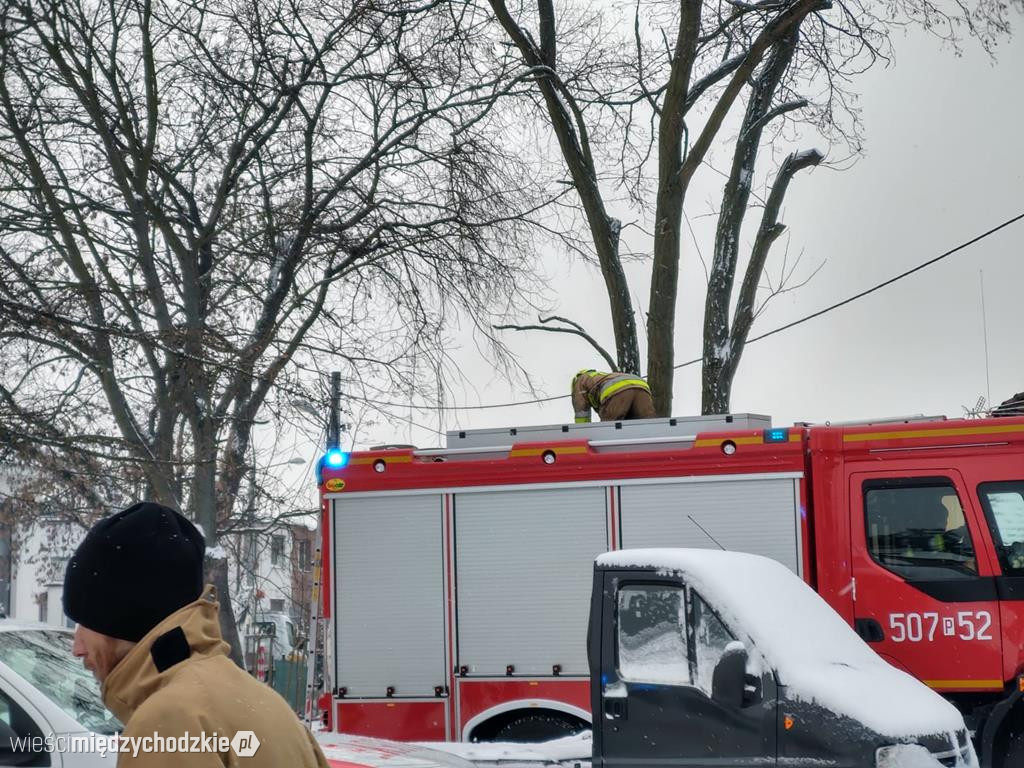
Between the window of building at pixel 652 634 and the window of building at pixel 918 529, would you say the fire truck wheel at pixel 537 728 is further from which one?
the window of building at pixel 918 529

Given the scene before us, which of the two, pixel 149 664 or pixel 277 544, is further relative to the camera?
pixel 277 544

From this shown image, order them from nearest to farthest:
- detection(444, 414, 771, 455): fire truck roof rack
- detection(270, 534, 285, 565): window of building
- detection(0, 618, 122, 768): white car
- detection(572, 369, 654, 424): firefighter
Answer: detection(0, 618, 122, 768): white car, detection(444, 414, 771, 455): fire truck roof rack, detection(572, 369, 654, 424): firefighter, detection(270, 534, 285, 565): window of building

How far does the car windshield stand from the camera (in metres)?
5.33

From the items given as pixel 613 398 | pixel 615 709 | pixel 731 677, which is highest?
pixel 613 398

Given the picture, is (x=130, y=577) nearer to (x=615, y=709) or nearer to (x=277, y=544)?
(x=615, y=709)

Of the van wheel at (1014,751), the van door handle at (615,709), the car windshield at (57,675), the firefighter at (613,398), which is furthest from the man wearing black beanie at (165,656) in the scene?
the firefighter at (613,398)

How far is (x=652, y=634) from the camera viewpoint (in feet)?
22.3

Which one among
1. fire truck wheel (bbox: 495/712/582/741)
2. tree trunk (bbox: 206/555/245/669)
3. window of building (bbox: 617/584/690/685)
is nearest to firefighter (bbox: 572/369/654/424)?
fire truck wheel (bbox: 495/712/582/741)

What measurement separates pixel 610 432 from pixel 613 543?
0.83 meters

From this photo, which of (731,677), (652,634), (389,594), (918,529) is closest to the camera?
(731,677)

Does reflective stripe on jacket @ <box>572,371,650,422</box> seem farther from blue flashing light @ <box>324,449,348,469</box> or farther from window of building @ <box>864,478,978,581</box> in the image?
window of building @ <box>864,478,978,581</box>

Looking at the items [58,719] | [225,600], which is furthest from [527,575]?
[225,600]

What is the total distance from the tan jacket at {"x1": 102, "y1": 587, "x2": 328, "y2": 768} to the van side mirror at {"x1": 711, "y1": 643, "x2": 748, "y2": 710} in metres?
4.13

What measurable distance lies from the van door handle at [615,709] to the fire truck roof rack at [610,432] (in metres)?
2.59
